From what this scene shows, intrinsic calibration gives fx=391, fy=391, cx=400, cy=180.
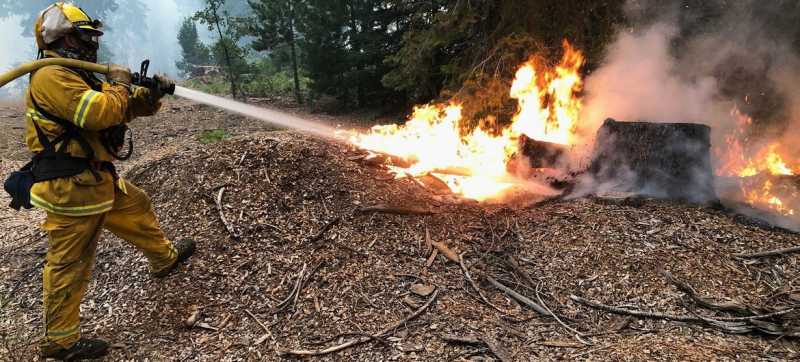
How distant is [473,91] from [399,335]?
616 centimetres

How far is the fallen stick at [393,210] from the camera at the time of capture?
16.3 feet

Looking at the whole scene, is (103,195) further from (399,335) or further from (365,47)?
(365,47)

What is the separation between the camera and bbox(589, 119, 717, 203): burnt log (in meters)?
5.54

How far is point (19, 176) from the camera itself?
10.6 feet

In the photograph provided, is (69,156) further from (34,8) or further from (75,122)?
(34,8)

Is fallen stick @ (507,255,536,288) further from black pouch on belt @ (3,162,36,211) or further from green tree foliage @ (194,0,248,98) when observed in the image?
green tree foliage @ (194,0,248,98)

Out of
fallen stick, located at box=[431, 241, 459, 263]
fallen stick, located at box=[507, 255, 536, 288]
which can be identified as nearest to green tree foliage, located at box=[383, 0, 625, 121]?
fallen stick, located at box=[431, 241, 459, 263]

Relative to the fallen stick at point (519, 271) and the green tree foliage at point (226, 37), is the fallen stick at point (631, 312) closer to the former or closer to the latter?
the fallen stick at point (519, 271)

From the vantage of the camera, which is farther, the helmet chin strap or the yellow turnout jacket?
the helmet chin strap

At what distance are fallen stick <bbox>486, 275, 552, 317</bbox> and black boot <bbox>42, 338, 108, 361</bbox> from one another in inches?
140

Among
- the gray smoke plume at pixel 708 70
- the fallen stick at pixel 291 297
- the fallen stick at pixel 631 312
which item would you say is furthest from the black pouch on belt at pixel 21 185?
the gray smoke plume at pixel 708 70

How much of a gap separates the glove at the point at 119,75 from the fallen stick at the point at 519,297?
3.91 m

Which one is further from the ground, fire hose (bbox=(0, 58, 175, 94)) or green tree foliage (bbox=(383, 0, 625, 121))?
green tree foliage (bbox=(383, 0, 625, 121))

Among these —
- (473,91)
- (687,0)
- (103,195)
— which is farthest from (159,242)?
(687,0)
